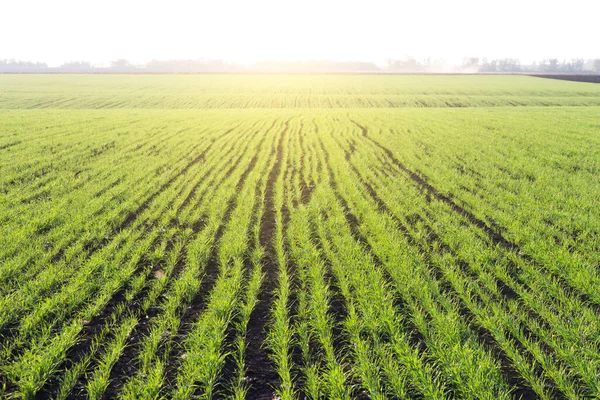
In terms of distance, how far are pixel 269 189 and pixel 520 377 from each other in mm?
9522

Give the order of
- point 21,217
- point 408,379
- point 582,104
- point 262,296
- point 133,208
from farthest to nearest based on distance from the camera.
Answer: point 582,104 < point 133,208 < point 21,217 < point 262,296 < point 408,379

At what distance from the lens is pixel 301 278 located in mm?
Result: 6438

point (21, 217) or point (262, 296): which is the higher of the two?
point (21, 217)

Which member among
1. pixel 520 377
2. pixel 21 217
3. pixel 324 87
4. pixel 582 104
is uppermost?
pixel 324 87

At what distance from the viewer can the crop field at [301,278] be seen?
166 inches

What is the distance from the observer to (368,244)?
7.88m

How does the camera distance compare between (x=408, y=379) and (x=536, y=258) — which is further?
(x=536, y=258)

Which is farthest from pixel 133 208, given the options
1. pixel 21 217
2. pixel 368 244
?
pixel 368 244

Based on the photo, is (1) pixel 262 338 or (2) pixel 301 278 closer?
(1) pixel 262 338

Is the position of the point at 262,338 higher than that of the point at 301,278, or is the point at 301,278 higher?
the point at 301,278

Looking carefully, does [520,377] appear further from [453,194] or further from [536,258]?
[453,194]

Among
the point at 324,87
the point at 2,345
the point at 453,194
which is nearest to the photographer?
the point at 2,345

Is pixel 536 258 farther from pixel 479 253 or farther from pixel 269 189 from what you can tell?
pixel 269 189

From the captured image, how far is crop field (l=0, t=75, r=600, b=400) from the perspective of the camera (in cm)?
421
